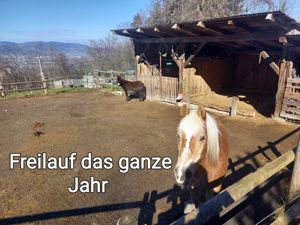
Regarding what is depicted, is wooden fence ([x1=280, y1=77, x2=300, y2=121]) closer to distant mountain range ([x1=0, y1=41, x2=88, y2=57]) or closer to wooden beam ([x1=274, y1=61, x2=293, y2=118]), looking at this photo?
wooden beam ([x1=274, y1=61, x2=293, y2=118])

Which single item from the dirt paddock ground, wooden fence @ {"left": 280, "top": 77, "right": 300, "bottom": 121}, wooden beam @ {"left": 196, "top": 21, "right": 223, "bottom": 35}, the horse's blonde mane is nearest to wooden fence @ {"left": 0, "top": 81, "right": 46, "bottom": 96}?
the dirt paddock ground

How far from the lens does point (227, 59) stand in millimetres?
14625

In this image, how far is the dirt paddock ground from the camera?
13.8ft

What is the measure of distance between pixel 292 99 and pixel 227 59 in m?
6.87

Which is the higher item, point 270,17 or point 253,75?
point 270,17

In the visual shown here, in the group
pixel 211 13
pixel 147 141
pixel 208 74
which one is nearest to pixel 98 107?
pixel 147 141

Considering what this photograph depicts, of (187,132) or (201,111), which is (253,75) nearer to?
(201,111)

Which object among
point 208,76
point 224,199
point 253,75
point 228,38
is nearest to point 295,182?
point 224,199

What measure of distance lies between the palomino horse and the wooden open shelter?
17.6 feet

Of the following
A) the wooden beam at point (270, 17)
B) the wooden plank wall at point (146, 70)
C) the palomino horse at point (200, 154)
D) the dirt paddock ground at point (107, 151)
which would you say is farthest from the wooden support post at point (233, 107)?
the palomino horse at point (200, 154)

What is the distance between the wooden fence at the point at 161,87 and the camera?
1203 centimetres

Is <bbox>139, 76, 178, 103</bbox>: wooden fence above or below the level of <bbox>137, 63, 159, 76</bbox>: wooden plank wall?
below

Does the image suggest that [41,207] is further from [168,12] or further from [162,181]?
[168,12]

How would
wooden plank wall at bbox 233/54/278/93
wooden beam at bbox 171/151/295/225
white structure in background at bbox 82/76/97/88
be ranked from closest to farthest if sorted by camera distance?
1. wooden beam at bbox 171/151/295/225
2. wooden plank wall at bbox 233/54/278/93
3. white structure in background at bbox 82/76/97/88
